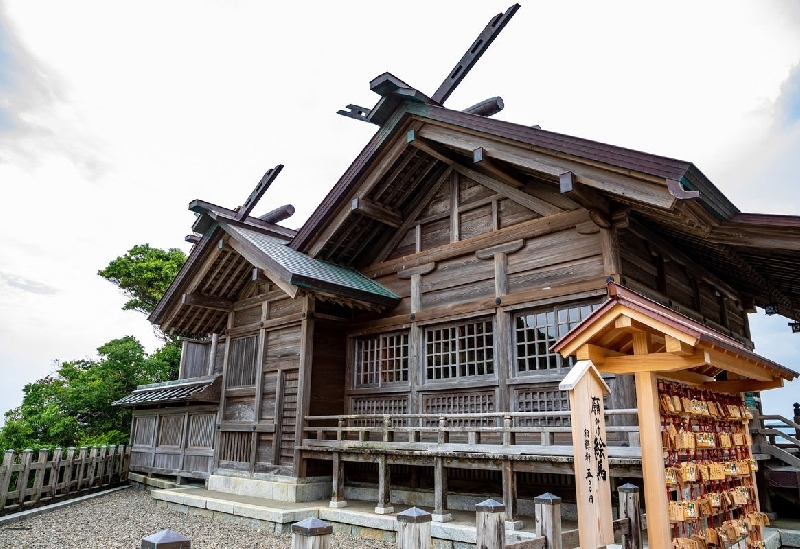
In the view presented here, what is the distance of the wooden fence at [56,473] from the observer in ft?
42.2

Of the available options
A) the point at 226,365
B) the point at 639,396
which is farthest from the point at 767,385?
the point at 226,365

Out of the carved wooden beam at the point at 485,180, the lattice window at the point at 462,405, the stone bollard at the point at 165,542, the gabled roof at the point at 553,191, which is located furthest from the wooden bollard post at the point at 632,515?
the carved wooden beam at the point at 485,180

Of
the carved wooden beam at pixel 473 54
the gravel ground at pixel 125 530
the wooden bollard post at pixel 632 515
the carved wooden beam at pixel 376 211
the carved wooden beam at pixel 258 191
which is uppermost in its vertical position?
the carved wooden beam at pixel 473 54

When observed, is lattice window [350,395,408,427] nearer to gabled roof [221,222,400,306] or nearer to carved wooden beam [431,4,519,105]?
gabled roof [221,222,400,306]

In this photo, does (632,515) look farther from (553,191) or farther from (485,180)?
(485,180)

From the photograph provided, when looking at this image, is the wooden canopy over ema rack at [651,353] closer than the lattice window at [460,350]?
Yes

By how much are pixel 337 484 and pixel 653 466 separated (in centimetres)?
750

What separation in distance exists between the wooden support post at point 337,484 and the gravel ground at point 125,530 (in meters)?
0.92

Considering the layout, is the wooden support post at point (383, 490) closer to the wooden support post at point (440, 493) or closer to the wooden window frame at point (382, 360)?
the wooden support post at point (440, 493)

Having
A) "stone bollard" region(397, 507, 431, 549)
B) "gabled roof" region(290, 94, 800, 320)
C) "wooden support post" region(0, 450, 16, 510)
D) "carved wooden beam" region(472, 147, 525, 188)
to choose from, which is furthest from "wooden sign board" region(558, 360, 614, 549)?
"wooden support post" region(0, 450, 16, 510)

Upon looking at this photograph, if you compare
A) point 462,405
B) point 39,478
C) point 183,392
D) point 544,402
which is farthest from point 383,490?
point 39,478

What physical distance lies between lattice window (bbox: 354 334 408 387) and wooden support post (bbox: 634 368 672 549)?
7267 mm

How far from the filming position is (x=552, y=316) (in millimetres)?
9898

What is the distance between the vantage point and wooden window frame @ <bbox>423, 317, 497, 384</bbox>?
34.7ft
